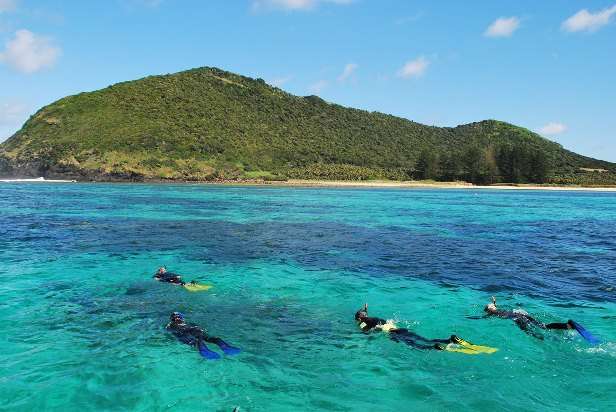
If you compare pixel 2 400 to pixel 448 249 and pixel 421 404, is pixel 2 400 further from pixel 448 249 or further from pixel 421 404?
pixel 448 249

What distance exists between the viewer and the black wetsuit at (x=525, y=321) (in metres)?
14.9

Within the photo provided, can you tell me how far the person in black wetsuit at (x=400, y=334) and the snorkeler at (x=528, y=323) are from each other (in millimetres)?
3131

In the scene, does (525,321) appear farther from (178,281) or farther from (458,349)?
(178,281)

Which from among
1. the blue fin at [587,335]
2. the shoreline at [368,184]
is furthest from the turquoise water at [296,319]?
the shoreline at [368,184]

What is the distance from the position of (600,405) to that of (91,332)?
14.3 meters

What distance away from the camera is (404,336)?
14617 millimetres

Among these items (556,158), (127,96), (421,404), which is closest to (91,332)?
(421,404)

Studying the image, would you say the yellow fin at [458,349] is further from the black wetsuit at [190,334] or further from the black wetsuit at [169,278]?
the black wetsuit at [169,278]

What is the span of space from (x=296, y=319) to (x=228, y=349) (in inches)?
144

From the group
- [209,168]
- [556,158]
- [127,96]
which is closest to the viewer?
[209,168]

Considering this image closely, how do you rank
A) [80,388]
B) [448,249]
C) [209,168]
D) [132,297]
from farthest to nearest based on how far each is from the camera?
[209,168], [448,249], [132,297], [80,388]

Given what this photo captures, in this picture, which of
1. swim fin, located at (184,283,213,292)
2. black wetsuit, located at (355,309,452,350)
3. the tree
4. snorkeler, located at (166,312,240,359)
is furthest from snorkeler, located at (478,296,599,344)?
the tree

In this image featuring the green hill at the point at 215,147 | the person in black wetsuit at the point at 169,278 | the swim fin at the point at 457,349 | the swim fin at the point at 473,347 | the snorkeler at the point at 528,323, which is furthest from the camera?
the green hill at the point at 215,147

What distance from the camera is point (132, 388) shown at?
11.0 metres
